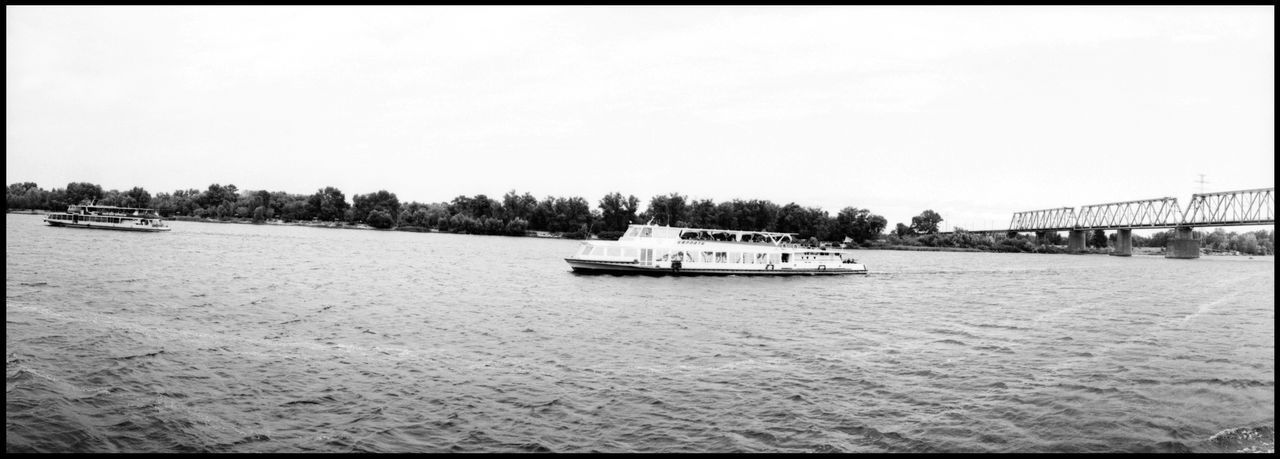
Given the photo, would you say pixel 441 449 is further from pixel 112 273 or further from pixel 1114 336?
pixel 112 273

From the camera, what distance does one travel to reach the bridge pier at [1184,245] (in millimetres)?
187000

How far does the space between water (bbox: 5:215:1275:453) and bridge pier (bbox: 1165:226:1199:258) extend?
557 ft

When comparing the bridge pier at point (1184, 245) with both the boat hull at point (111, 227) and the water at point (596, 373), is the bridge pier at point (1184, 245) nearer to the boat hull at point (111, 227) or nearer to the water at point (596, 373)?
the water at point (596, 373)

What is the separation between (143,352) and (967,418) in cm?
2788

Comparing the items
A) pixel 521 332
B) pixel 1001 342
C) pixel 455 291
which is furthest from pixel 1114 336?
pixel 455 291

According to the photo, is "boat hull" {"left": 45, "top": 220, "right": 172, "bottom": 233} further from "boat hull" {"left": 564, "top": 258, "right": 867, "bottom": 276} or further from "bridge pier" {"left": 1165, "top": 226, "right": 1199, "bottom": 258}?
"bridge pier" {"left": 1165, "top": 226, "right": 1199, "bottom": 258}

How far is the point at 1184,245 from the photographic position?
18825 centimetres

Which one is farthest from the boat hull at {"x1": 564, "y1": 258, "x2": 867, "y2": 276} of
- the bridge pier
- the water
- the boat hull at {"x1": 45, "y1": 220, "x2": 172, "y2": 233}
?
the bridge pier

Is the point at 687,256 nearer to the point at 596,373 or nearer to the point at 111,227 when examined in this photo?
the point at 596,373

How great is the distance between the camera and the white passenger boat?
71875mm

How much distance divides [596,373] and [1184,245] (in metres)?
221

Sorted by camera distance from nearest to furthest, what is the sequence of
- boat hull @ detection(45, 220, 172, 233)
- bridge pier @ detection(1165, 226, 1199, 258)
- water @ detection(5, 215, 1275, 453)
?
water @ detection(5, 215, 1275, 453), boat hull @ detection(45, 220, 172, 233), bridge pier @ detection(1165, 226, 1199, 258)

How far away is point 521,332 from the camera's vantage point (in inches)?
1310

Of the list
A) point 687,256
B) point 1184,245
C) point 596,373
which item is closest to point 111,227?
point 687,256
